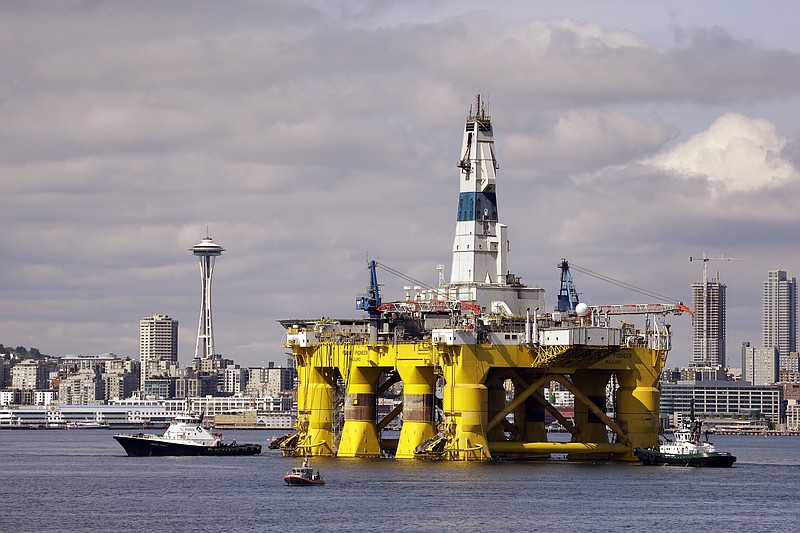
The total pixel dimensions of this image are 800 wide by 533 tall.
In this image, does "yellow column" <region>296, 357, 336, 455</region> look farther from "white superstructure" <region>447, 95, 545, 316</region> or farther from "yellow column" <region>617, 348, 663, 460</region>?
"yellow column" <region>617, 348, 663, 460</region>

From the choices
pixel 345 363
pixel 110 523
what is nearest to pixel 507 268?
pixel 345 363

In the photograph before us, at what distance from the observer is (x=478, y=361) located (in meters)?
97.2

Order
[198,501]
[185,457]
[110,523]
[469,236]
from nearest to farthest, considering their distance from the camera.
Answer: [110,523], [198,501], [469,236], [185,457]

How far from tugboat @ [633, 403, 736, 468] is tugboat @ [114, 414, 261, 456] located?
34.1 meters

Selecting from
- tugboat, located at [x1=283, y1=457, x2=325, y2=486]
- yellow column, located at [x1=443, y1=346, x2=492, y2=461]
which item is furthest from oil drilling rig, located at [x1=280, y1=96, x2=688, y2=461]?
tugboat, located at [x1=283, y1=457, x2=325, y2=486]

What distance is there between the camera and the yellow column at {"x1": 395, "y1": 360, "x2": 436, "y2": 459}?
101m

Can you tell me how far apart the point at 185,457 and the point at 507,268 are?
95.1 ft

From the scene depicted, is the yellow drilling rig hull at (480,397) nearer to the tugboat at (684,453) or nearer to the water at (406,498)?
the tugboat at (684,453)

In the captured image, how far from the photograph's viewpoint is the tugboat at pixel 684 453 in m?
102

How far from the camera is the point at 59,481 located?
102 meters

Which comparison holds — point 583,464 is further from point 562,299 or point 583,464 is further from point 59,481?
point 59,481

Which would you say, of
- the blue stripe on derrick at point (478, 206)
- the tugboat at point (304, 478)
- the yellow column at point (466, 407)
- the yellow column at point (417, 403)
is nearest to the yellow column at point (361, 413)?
the yellow column at point (417, 403)

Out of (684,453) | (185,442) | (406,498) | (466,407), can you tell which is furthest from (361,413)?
(406,498)

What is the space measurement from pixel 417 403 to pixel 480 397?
5028 mm
